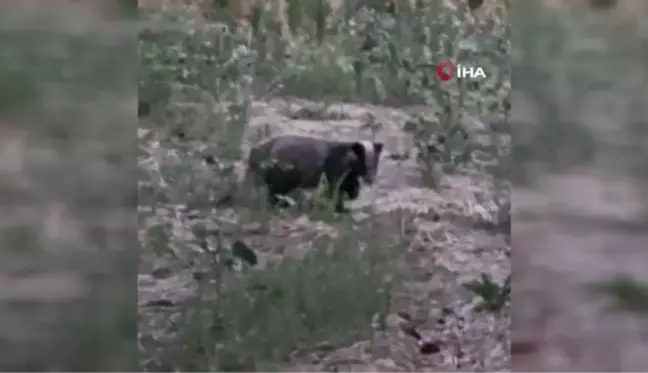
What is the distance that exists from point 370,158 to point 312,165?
0.10 meters

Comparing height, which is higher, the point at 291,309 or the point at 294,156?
the point at 294,156

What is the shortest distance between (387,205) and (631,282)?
473mm

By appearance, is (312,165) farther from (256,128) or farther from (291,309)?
(291,309)

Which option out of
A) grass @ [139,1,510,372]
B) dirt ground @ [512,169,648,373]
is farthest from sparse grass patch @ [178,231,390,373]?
dirt ground @ [512,169,648,373]

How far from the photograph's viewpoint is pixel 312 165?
1189mm

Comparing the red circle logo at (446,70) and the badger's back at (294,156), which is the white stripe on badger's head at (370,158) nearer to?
the badger's back at (294,156)

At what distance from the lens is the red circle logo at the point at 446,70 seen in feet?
4.00

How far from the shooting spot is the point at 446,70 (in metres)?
1.22

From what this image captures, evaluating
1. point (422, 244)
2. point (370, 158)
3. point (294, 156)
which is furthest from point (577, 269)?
point (294, 156)

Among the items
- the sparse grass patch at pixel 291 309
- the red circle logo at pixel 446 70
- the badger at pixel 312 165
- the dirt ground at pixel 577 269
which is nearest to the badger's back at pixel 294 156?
the badger at pixel 312 165

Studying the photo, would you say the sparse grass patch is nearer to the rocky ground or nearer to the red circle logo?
the rocky ground

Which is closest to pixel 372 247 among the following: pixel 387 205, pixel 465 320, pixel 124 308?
pixel 387 205

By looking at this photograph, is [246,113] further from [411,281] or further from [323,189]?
[411,281]

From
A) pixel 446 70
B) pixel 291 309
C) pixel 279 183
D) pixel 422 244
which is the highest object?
pixel 446 70
